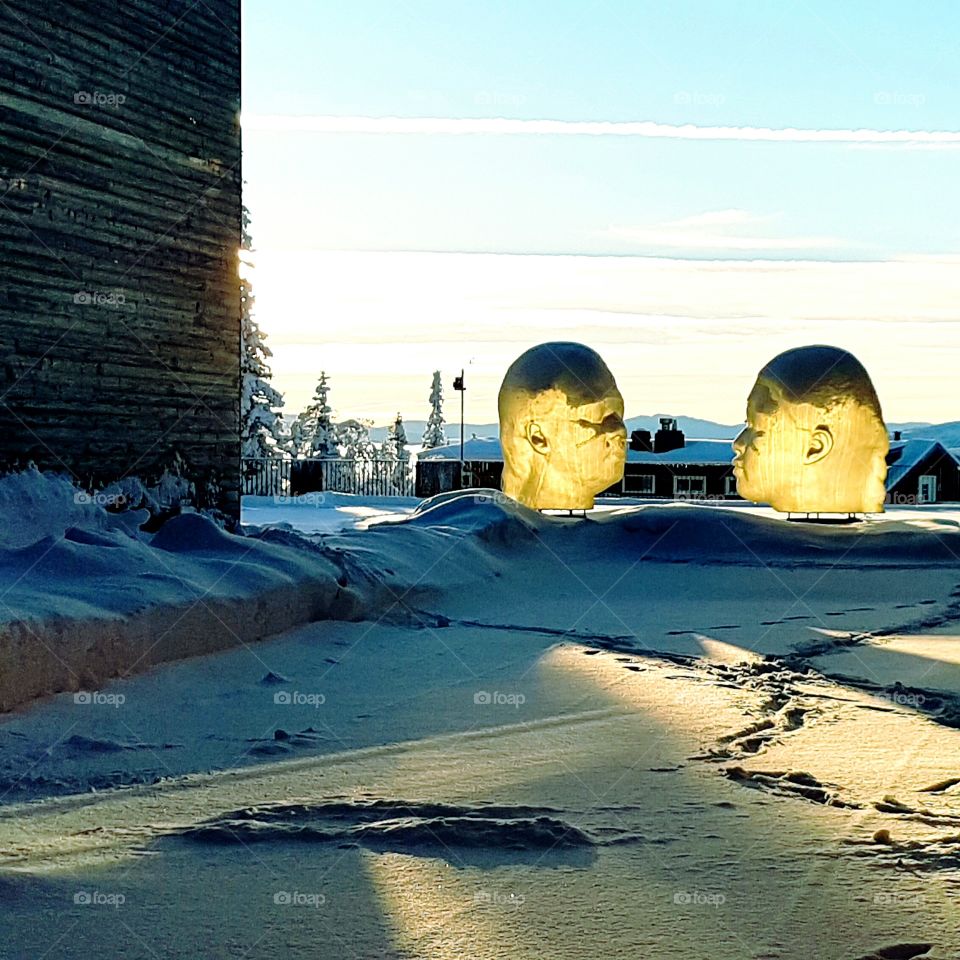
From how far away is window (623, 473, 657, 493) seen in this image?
143 feet

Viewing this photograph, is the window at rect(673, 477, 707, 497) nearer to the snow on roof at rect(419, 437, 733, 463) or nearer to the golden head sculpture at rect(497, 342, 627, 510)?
the snow on roof at rect(419, 437, 733, 463)

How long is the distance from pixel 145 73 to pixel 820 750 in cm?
1094

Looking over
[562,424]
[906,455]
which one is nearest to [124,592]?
[562,424]

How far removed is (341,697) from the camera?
25.8ft

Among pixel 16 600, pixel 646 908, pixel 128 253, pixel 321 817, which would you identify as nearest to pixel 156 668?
pixel 16 600

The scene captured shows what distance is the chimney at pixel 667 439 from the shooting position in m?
44.6

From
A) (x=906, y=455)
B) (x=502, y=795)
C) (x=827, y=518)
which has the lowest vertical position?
(x=502, y=795)

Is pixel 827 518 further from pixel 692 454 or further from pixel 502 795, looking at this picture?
pixel 692 454

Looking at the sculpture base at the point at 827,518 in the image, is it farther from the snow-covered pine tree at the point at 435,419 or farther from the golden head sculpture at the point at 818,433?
the snow-covered pine tree at the point at 435,419

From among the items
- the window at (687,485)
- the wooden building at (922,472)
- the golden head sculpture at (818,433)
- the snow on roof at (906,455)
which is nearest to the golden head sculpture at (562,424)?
the golden head sculpture at (818,433)

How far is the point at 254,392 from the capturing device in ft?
122

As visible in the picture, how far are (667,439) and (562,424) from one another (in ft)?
90.8

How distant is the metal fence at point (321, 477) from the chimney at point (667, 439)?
11.5 m

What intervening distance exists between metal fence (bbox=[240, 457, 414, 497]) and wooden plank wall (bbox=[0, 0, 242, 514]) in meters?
18.4
